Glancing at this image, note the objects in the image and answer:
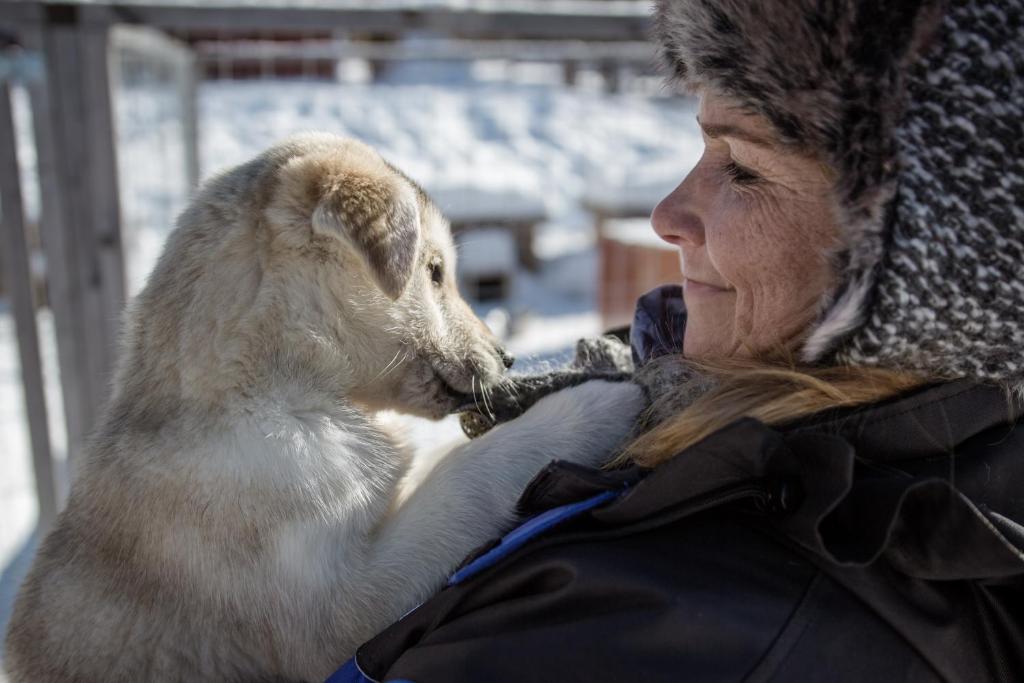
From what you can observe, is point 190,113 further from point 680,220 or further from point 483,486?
point 680,220

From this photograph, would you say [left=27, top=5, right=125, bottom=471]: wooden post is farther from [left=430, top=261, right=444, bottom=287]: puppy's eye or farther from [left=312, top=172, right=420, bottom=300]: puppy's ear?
[left=312, top=172, right=420, bottom=300]: puppy's ear

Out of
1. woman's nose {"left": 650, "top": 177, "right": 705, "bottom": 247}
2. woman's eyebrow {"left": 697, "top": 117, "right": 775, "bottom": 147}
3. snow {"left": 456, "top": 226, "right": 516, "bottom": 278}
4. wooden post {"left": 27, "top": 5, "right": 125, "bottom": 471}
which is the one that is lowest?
snow {"left": 456, "top": 226, "right": 516, "bottom": 278}

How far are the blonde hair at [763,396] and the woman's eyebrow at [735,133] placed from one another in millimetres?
440

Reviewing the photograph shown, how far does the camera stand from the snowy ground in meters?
5.23

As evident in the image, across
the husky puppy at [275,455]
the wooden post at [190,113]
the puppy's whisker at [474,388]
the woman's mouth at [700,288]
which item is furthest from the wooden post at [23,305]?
the woman's mouth at [700,288]

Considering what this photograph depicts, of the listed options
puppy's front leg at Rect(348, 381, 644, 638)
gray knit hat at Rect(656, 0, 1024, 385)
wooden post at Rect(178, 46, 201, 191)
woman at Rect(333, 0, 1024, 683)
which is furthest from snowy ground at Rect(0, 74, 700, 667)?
gray knit hat at Rect(656, 0, 1024, 385)

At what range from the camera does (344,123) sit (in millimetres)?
10180

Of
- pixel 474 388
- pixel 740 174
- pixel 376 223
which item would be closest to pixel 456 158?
pixel 474 388

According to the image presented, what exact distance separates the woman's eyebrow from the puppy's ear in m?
0.83

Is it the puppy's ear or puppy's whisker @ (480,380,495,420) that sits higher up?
the puppy's ear

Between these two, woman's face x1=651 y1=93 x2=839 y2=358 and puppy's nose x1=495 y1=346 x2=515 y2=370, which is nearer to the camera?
woman's face x1=651 y1=93 x2=839 y2=358

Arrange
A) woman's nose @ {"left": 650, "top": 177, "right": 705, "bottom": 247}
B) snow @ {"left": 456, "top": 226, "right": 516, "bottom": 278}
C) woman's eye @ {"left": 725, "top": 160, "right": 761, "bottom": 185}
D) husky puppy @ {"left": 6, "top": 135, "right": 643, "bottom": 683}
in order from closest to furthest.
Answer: woman's eye @ {"left": 725, "top": 160, "right": 761, "bottom": 185}
woman's nose @ {"left": 650, "top": 177, "right": 705, "bottom": 247}
husky puppy @ {"left": 6, "top": 135, "right": 643, "bottom": 683}
snow @ {"left": 456, "top": 226, "right": 516, "bottom": 278}

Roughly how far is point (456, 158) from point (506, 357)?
26.6 ft

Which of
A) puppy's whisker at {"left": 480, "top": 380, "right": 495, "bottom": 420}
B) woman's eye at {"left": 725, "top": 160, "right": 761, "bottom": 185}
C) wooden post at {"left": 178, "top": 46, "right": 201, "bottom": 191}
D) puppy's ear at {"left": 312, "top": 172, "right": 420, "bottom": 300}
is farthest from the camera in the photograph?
wooden post at {"left": 178, "top": 46, "right": 201, "bottom": 191}
